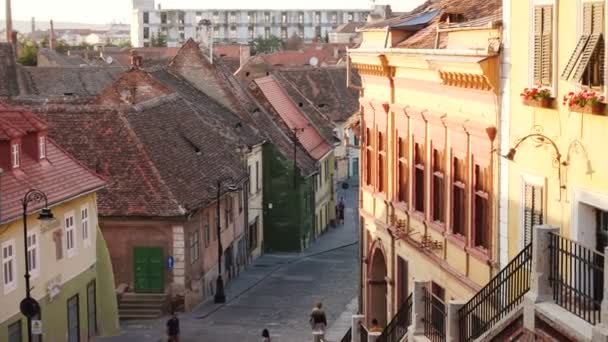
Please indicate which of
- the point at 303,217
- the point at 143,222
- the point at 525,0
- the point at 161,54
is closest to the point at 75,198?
the point at 143,222

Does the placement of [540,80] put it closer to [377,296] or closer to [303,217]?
[377,296]

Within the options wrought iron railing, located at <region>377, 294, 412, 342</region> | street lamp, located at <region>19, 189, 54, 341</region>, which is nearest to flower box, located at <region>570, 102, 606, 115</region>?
wrought iron railing, located at <region>377, 294, 412, 342</region>

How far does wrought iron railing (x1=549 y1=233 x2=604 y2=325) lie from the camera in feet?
46.9

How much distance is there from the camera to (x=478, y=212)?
2384 centimetres

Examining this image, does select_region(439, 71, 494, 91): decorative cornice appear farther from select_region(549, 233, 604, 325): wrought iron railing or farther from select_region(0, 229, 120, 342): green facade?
select_region(0, 229, 120, 342): green facade

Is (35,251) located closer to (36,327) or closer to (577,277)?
(36,327)

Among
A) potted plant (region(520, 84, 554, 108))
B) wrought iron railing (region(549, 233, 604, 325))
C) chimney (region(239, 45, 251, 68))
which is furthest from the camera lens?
chimney (region(239, 45, 251, 68))

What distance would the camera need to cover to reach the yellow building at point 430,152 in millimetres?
22891

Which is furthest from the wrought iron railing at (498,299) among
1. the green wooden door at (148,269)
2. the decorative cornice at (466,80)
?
the green wooden door at (148,269)

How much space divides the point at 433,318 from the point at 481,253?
247 cm

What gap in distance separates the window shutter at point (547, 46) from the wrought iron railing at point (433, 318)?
13.3 ft

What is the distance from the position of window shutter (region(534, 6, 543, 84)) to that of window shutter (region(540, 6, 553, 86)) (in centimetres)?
10

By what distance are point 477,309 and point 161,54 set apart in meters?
118

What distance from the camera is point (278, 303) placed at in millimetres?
48031
